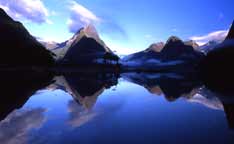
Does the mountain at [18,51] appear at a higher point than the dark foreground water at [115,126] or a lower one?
higher

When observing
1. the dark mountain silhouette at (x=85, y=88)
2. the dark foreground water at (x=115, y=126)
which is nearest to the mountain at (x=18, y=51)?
the dark mountain silhouette at (x=85, y=88)

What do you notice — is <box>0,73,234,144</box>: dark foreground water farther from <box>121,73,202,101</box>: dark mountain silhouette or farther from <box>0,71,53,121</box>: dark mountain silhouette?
<box>121,73,202,101</box>: dark mountain silhouette

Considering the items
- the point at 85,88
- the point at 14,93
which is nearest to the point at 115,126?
the point at 14,93

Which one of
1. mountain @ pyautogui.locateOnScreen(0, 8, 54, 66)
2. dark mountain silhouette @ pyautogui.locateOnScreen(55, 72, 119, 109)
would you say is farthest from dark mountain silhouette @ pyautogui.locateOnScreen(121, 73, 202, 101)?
mountain @ pyautogui.locateOnScreen(0, 8, 54, 66)

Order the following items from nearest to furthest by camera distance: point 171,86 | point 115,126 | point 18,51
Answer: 1. point 115,126
2. point 171,86
3. point 18,51

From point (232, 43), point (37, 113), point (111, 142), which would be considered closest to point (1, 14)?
point (232, 43)

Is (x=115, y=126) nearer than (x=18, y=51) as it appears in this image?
Yes

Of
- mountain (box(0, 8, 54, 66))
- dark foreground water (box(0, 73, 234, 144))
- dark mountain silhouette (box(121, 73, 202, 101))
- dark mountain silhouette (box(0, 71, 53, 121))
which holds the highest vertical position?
mountain (box(0, 8, 54, 66))

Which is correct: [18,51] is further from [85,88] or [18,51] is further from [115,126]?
[115,126]

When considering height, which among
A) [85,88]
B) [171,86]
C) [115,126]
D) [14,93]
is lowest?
[171,86]

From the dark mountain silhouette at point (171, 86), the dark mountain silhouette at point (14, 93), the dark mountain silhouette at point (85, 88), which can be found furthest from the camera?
the dark mountain silhouette at point (171, 86)

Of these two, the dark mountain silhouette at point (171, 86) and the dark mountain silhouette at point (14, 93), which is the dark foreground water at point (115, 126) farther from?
the dark mountain silhouette at point (171, 86)

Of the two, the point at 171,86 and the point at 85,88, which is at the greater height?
the point at 85,88

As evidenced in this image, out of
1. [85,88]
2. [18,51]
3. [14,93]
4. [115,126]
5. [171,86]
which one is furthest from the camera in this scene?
[18,51]
